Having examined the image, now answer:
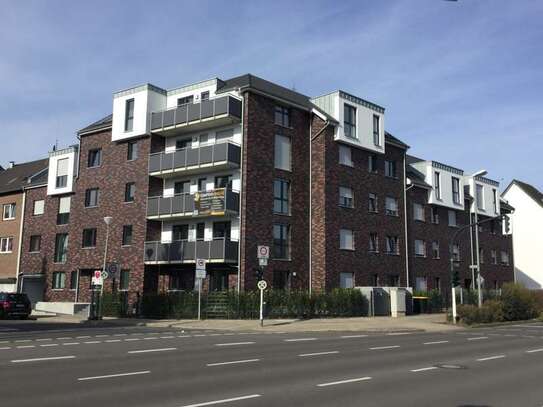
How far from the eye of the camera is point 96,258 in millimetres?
39031

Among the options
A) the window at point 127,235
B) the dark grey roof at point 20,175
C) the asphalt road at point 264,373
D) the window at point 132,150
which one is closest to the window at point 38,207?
the dark grey roof at point 20,175

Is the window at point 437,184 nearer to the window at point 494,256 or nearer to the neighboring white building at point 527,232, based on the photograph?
the window at point 494,256

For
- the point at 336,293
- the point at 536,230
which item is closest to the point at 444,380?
the point at 336,293

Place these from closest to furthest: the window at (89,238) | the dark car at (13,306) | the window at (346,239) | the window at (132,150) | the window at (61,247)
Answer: the dark car at (13,306), the window at (346,239), the window at (132,150), the window at (89,238), the window at (61,247)

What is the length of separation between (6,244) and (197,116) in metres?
21.9

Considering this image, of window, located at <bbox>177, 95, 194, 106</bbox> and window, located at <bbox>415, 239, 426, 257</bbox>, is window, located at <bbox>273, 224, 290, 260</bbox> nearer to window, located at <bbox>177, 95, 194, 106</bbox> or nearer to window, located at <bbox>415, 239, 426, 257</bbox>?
window, located at <bbox>177, 95, 194, 106</bbox>

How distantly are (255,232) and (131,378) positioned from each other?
23.1m

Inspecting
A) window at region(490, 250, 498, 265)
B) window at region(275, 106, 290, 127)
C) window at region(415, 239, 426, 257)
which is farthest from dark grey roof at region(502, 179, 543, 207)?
window at region(275, 106, 290, 127)

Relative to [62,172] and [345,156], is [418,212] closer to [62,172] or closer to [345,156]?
[345,156]

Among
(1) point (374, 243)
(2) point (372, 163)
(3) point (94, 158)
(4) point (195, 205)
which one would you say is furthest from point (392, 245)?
(3) point (94, 158)

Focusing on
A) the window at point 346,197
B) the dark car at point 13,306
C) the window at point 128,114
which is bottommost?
the dark car at point 13,306

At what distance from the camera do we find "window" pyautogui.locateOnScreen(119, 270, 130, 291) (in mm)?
36719

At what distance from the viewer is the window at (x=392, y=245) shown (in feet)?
135

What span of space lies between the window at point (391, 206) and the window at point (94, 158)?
20074 mm
